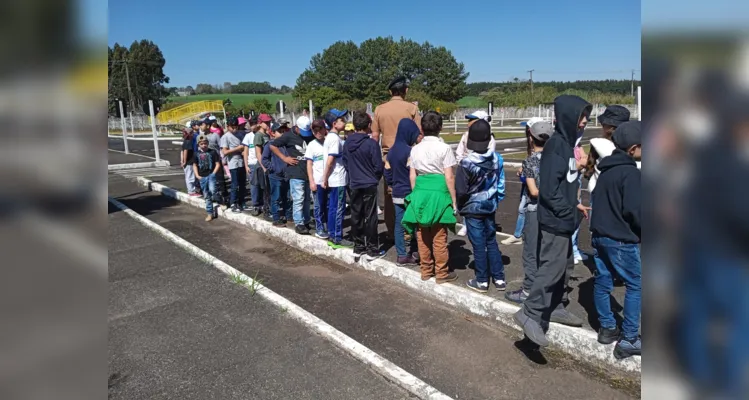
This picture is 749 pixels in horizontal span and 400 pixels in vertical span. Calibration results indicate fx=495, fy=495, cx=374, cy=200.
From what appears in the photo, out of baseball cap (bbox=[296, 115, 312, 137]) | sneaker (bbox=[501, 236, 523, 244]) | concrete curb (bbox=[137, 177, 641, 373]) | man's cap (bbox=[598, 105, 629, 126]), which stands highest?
baseball cap (bbox=[296, 115, 312, 137])

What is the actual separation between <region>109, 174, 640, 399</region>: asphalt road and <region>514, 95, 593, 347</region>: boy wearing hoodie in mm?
427

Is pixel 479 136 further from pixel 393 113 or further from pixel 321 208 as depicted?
pixel 321 208

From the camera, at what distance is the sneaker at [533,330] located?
362cm

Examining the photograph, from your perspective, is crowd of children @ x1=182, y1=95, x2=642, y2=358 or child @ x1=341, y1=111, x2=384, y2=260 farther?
child @ x1=341, y1=111, x2=384, y2=260

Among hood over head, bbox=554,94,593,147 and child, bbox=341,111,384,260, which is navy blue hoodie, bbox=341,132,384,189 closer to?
child, bbox=341,111,384,260

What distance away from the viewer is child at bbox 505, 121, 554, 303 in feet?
14.1

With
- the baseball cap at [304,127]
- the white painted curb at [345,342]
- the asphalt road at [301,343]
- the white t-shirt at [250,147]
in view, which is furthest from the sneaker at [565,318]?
the white t-shirt at [250,147]

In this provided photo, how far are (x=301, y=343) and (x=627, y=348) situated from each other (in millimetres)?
2581

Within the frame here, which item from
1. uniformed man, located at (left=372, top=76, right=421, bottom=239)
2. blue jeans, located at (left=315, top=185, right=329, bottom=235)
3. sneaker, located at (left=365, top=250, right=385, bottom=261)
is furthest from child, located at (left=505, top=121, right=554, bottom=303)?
blue jeans, located at (left=315, top=185, right=329, bottom=235)

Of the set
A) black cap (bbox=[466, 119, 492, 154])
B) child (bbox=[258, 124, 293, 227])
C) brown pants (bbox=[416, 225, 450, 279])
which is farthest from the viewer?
child (bbox=[258, 124, 293, 227])
